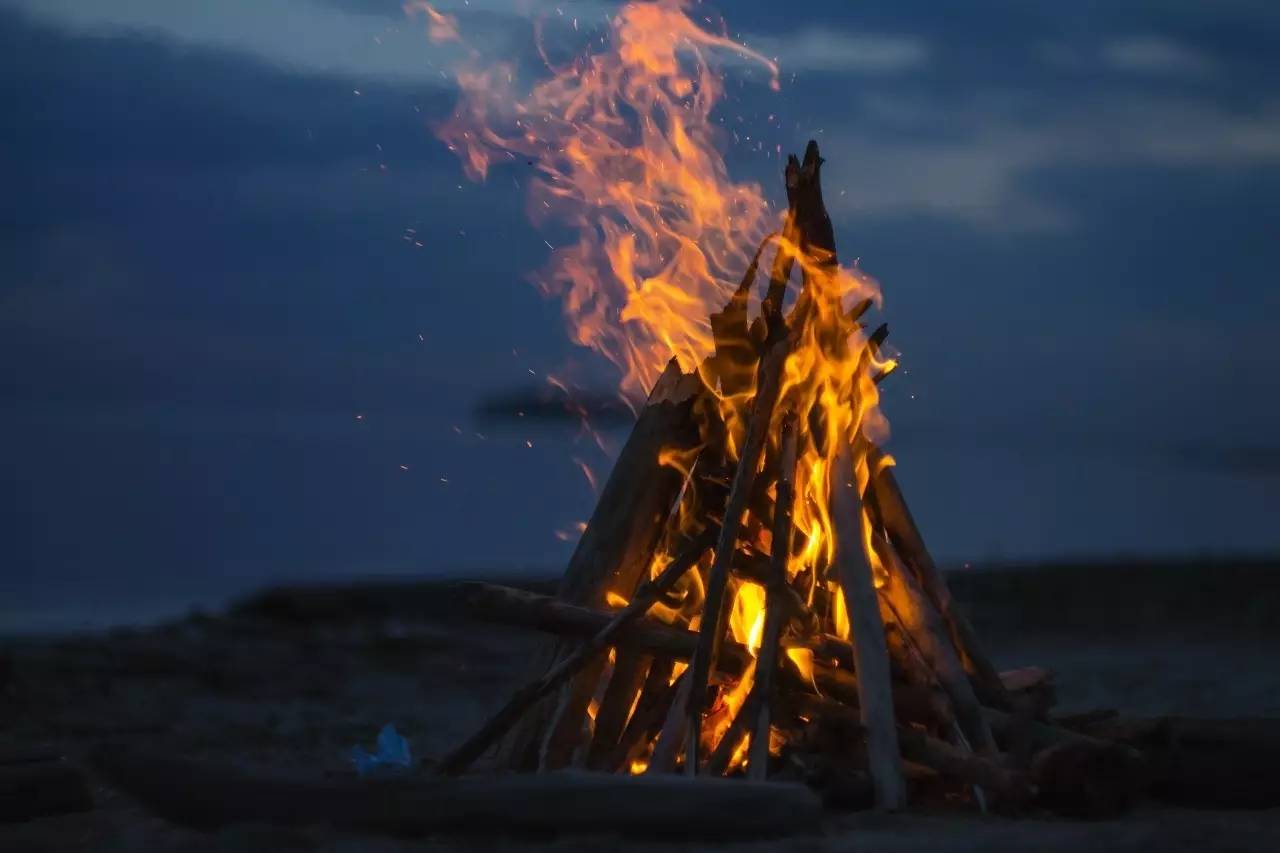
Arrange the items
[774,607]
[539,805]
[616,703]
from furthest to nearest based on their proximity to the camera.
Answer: [616,703], [774,607], [539,805]

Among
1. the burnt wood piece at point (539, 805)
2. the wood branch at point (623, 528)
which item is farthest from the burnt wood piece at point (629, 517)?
the burnt wood piece at point (539, 805)

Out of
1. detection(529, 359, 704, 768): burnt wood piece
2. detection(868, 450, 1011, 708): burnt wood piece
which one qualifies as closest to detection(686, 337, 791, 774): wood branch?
detection(529, 359, 704, 768): burnt wood piece

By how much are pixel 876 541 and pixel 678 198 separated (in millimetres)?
1717

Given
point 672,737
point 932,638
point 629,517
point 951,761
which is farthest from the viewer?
point 629,517

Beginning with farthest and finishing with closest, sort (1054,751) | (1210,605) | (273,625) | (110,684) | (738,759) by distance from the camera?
(1210,605), (273,625), (110,684), (738,759), (1054,751)

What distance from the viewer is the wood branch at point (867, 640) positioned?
5.61 meters

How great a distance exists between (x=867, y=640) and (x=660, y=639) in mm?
834

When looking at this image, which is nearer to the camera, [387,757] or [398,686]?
[387,757]

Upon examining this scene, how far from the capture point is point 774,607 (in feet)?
19.4

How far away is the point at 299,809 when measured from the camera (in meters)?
5.09

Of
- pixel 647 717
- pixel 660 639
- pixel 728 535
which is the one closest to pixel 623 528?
pixel 660 639

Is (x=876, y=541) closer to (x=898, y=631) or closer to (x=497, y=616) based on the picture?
(x=898, y=631)

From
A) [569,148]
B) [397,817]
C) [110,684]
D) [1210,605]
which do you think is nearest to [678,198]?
[569,148]

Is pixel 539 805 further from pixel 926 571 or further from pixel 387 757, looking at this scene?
pixel 926 571
